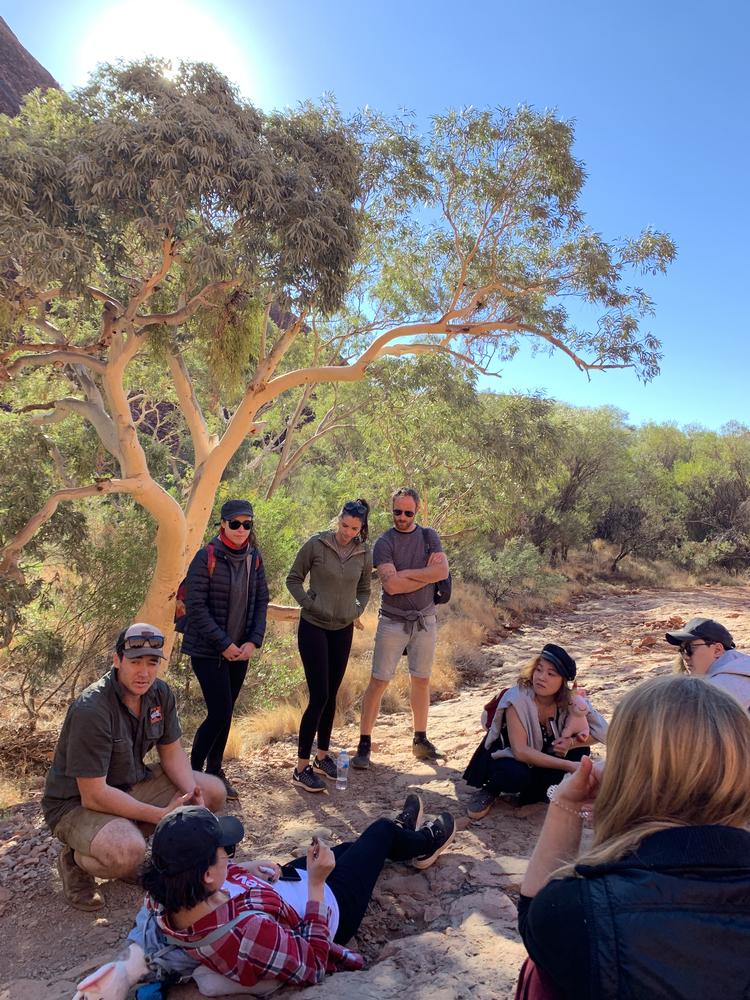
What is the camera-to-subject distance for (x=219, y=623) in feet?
13.6

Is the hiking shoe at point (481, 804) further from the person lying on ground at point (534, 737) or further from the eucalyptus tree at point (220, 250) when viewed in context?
the eucalyptus tree at point (220, 250)

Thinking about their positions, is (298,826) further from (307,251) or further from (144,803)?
(307,251)

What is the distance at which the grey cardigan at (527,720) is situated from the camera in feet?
12.4

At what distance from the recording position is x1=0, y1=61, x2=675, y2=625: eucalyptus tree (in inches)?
257

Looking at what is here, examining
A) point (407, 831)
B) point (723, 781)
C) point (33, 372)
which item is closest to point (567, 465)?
point (33, 372)

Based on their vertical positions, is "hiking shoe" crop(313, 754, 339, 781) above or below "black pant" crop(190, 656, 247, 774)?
below

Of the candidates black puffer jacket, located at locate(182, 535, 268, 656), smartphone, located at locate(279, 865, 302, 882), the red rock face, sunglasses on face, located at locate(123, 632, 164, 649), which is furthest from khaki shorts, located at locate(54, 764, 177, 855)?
the red rock face

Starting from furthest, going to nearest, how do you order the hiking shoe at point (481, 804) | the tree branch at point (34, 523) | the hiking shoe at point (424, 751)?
the tree branch at point (34, 523) → the hiking shoe at point (424, 751) → the hiking shoe at point (481, 804)

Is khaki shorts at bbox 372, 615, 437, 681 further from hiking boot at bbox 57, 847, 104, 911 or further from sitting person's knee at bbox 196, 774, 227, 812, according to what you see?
Result: hiking boot at bbox 57, 847, 104, 911

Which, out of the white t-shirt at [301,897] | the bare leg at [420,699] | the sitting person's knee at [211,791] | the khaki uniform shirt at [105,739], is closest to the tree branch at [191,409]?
the bare leg at [420,699]

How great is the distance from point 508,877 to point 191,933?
1.64m

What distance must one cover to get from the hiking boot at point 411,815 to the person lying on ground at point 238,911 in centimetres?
68

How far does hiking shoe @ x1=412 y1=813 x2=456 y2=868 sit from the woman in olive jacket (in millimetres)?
1221

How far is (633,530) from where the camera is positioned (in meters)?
20.2
